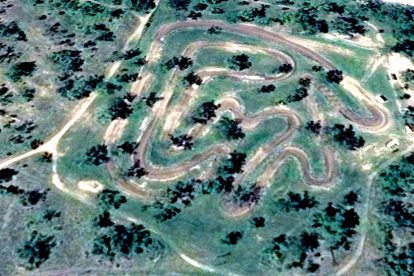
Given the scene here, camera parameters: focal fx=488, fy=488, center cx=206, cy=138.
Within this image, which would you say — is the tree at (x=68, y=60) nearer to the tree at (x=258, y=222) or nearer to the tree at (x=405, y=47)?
the tree at (x=258, y=222)

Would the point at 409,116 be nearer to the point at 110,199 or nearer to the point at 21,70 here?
the point at 110,199

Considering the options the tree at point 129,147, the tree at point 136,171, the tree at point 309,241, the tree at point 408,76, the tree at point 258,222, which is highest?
the tree at point 408,76

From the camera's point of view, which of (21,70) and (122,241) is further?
(21,70)

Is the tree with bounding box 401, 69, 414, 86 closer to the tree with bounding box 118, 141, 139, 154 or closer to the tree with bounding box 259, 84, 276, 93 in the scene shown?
the tree with bounding box 259, 84, 276, 93

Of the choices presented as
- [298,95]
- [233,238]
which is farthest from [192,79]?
[233,238]

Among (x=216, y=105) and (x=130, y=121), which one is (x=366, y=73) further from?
(x=130, y=121)

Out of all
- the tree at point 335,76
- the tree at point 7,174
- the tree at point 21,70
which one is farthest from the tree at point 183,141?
the tree at point 21,70

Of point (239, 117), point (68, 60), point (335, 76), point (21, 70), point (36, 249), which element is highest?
point (335, 76)

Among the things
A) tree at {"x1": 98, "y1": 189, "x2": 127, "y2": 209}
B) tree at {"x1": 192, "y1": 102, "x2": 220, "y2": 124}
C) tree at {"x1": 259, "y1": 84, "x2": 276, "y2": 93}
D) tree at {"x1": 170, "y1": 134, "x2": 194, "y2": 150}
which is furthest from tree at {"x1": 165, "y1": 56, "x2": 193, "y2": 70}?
tree at {"x1": 98, "y1": 189, "x2": 127, "y2": 209}
